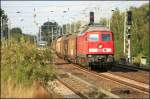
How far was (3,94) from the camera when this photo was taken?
48.4ft

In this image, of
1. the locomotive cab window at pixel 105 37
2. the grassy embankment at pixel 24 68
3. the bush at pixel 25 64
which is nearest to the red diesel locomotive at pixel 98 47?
the locomotive cab window at pixel 105 37

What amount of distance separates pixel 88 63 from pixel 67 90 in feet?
41.5

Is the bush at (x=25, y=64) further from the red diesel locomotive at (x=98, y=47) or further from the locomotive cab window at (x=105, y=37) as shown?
the locomotive cab window at (x=105, y=37)

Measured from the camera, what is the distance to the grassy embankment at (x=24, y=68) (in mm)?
15914

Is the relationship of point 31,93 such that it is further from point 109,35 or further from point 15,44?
point 109,35

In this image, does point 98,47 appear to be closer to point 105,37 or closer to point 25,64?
point 105,37

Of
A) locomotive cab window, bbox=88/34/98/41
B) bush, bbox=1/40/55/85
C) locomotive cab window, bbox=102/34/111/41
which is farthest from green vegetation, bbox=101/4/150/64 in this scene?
bush, bbox=1/40/55/85

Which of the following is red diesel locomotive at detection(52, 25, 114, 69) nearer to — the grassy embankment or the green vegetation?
the grassy embankment

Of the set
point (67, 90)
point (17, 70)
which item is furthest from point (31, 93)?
point (67, 90)

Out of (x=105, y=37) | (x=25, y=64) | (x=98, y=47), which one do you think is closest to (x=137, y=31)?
(x=105, y=37)

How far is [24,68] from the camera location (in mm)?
17688

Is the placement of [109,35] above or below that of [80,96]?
above

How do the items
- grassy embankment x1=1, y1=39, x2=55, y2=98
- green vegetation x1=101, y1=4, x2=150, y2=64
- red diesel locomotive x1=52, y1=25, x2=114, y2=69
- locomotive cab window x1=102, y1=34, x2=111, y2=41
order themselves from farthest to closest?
green vegetation x1=101, y1=4, x2=150, y2=64
locomotive cab window x1=102, y1=34, x2=111, y2=41
red diesel locomotive x1=52, y1=25, x2=114, y2=69
grassy embankment x1=1, y1=39, x2=55, y2=98

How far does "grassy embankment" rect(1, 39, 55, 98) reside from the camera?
15914 mm
